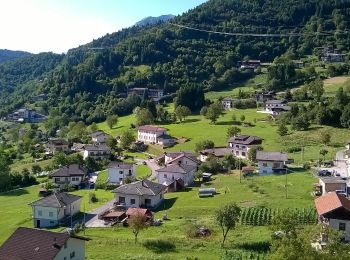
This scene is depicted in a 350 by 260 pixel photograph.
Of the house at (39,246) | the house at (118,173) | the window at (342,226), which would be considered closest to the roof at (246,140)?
the house at (118,173)

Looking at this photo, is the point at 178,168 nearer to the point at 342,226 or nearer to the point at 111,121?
the point at 342,226

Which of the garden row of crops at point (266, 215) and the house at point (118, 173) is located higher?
the garden row of crops at point (266, 215)

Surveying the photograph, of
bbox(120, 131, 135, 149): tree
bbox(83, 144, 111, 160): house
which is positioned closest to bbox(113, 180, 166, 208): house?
bbox(83, 144, 111, 160): house

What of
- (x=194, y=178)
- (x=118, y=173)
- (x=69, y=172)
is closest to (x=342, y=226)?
(x=194, y=178)

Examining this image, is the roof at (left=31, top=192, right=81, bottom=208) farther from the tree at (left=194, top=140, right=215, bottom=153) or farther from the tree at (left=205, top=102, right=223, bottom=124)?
the tree at (left=205, top=102, right=223, bottom=124)

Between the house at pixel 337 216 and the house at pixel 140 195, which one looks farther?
the house at pixel 140 195

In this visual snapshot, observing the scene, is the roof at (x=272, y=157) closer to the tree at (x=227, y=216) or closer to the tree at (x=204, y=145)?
the tree at (x=204, y=145)

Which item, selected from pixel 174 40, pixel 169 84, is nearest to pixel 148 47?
pixel 174 40
